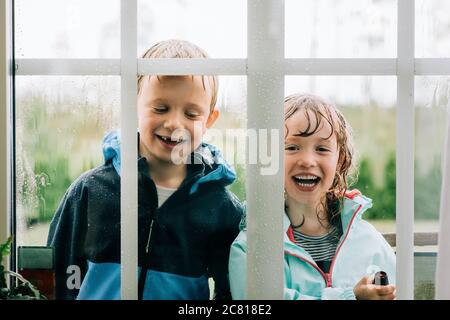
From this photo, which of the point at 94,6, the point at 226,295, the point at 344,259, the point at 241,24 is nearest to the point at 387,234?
the point at 344,259

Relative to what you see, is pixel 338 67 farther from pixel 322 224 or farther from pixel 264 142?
pixel 322 224

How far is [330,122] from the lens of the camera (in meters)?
2.68

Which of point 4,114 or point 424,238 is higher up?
point 4,114

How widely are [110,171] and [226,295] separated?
0.70 m

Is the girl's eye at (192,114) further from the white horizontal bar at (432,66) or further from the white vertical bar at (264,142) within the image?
the white horizontal bar at (432,66)

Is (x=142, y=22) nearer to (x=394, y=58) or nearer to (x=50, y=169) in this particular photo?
(x=50, y=169)

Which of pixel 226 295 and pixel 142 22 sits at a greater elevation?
pixel 142 22

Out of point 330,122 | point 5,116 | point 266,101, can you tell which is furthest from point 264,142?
point 5,116

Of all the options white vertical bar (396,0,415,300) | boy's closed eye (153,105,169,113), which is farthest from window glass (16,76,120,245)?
white vertical bar (396,0,415,300)

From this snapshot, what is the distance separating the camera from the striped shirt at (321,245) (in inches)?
106

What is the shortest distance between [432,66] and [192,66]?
976 millimetres

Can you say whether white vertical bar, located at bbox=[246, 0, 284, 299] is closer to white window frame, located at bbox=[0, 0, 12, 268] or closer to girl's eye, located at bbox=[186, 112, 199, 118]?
girl's eye, located at bbox=[186, 112, 199, 118]

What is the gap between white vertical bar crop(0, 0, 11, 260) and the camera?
8.64 ft
